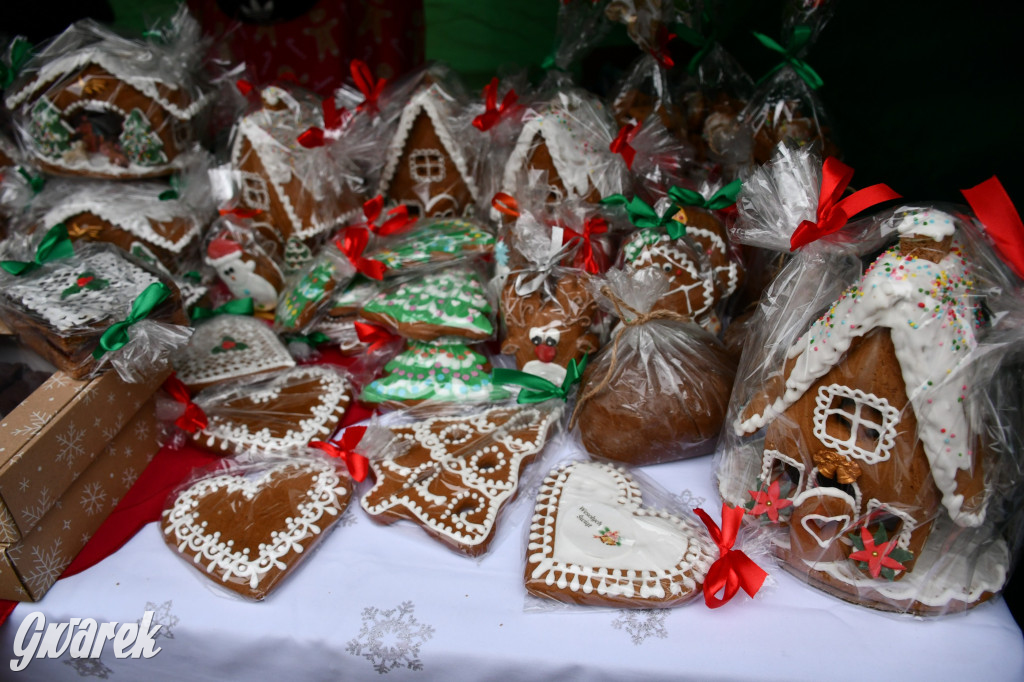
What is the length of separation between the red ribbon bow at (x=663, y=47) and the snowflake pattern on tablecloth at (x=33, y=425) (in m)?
1.56

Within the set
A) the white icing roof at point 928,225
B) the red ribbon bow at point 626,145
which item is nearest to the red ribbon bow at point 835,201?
the white icing roof at point 928,225

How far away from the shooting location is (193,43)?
1.84 m

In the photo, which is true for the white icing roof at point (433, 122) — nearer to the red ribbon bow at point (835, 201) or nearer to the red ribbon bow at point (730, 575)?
the red ribbon bow at point (835, 201)

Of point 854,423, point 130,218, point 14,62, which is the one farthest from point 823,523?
point 14,62

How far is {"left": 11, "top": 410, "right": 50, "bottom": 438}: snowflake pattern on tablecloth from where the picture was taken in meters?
1.15

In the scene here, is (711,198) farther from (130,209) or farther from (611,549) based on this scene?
(130,209)

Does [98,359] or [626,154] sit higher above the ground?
[626,154]

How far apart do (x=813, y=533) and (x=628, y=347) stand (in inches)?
18.5

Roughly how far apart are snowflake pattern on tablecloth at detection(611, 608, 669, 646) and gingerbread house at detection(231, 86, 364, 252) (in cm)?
125

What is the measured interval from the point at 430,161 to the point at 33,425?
1104mm

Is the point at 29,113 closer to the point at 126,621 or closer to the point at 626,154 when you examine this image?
the point at 126,621

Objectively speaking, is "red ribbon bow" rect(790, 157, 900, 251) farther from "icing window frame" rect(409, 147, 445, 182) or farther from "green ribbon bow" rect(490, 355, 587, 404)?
"icing window frame" rect(409, 147, 445, 182)

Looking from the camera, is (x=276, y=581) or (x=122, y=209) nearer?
(x=276, y=581)

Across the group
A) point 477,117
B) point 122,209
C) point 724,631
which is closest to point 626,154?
point 477,117
